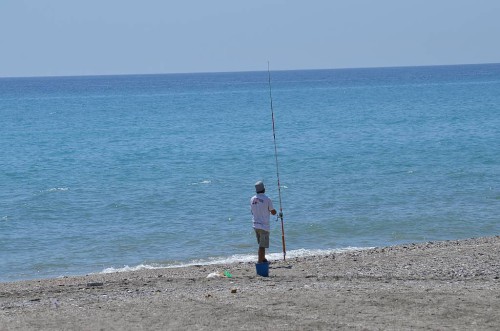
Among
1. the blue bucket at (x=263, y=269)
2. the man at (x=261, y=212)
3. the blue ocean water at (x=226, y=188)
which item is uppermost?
the man at (x=261, y=212)

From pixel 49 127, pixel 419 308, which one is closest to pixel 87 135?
pixel 49 127

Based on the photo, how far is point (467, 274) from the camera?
1289 cm

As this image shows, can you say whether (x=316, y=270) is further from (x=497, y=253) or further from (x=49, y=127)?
(x=49, y=127)

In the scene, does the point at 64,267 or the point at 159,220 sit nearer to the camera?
A: the point at 64,267

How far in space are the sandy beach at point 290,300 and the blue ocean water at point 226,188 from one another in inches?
201

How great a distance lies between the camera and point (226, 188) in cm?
2888

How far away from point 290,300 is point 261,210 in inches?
123

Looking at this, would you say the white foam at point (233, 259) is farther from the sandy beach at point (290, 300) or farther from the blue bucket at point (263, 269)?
the blue bucket at point (263, 269)

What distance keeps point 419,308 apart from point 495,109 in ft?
Answer: 193

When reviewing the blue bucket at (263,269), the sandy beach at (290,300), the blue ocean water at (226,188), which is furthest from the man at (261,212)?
the blue ocean water at (226,188)

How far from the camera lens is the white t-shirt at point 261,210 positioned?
547 inches

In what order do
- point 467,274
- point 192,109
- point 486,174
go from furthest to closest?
1. point 192,109
2. point 486,174
3. point 467,274

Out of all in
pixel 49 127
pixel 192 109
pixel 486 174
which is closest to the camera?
pixel 486 174

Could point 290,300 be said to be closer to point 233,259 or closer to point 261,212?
point 261,212
